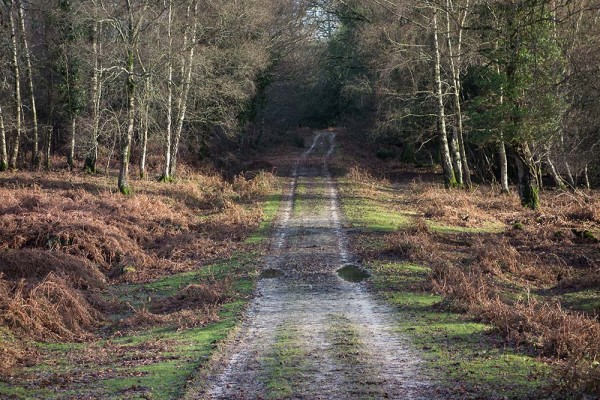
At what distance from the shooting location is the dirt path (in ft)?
29.2

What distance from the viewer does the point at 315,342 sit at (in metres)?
11.4

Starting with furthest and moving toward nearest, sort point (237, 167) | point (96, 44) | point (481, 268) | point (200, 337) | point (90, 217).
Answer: point (237, 167) < point (96, 44) < point (90, 217) < point (481, 268) < point (200, 337)

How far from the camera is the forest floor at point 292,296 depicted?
30.7 feet

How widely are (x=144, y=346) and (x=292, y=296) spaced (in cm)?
463

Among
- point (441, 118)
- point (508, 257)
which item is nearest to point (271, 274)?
point (508, 257)

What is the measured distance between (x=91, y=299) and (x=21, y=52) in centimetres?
2495

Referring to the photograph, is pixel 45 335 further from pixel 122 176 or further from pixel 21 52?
pixel 21 52

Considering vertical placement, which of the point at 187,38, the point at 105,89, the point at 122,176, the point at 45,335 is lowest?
the point at 45,335

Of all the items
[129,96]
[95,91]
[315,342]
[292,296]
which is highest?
[95,91]

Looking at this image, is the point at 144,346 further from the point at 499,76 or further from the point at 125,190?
the point at 499,76

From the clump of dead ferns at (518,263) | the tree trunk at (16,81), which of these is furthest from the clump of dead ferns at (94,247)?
the clump of dead ferns at (518,263)

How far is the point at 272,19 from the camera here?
50.4m

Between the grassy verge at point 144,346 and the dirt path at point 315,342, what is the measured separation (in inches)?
20.9

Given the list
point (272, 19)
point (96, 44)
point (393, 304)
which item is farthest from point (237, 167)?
point (393, 304)
